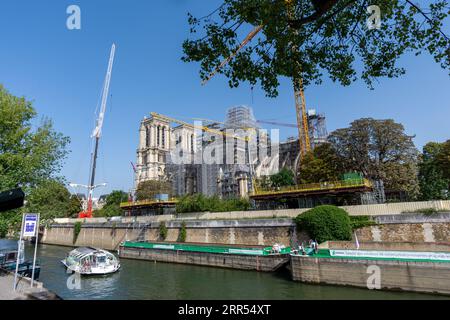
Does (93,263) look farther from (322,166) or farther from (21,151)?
(322,166)

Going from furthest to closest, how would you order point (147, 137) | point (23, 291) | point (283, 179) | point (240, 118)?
Result: point (147, 137) < point (240, 118) < point (283, 179) < point (23, 291)

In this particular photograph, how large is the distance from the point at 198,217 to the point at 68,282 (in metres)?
19.5

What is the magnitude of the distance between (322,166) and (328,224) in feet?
68.8

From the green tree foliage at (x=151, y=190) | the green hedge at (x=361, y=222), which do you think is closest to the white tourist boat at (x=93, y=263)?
the green hedge at (x=361, y=222)

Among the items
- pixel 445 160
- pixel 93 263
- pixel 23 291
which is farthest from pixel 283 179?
pixel 23 291

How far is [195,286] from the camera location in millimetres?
22922

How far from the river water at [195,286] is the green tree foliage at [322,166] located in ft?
76.6

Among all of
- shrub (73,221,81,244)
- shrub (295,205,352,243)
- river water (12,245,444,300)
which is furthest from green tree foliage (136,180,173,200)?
shrub (295,205,352,243)

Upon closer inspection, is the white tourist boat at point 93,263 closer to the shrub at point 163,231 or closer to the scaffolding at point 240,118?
the shrub at point 163,231

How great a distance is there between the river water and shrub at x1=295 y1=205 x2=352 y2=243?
4.89 metres

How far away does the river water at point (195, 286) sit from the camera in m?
19.6

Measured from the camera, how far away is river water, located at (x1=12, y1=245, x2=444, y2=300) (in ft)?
64.2

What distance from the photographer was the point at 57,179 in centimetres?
2359
